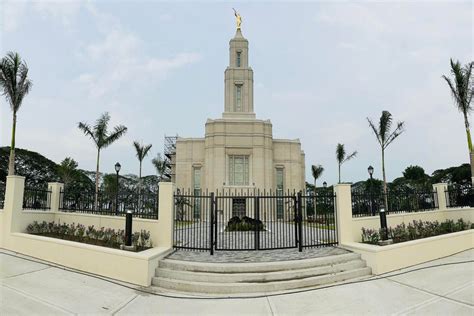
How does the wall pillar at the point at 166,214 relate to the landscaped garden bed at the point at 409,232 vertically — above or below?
above

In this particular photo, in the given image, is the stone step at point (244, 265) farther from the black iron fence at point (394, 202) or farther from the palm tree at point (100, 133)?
the palm tree at point (100, 133)

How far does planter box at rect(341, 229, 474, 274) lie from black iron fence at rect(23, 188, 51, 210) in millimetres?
11452

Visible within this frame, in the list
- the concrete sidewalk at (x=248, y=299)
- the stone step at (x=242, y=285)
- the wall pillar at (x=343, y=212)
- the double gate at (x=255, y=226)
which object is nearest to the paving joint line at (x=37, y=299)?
the concrete sidewalk at (x=248, y=299)

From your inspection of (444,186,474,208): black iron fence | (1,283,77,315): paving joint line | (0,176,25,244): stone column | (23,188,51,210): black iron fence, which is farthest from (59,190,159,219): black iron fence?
(444,186,474,208): black iron fence

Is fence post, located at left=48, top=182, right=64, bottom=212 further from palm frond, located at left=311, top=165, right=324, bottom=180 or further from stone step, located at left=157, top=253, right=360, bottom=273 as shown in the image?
palm frond, located at left=311, top=165, right=324, bottom=180

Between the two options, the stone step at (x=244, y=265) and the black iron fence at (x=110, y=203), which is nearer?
the stone step at (x=244, y=265)

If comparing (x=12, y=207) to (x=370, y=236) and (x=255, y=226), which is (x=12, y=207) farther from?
(x=370, y=236)

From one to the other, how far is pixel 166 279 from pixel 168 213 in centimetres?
238

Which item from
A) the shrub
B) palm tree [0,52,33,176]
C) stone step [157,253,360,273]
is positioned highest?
palm tree [0,52,33,176]

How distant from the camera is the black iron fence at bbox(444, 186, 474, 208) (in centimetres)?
1340

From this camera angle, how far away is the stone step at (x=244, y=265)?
7352 millimetres

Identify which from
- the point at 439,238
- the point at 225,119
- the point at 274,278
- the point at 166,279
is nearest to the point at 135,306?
the point at 166,279

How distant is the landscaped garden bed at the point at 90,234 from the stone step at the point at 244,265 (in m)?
1.49

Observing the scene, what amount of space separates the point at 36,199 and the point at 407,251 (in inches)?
518
